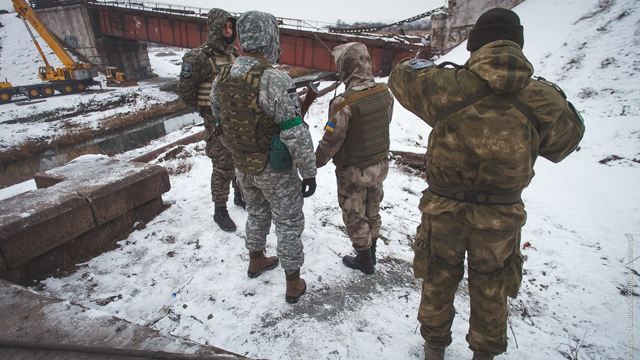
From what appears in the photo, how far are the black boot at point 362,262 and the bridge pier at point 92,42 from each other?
87.8 ft

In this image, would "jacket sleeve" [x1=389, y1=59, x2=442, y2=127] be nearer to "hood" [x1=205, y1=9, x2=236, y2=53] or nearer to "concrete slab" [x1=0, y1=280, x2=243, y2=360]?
"concrete slab" [x1=0, y1=280, x2=243, y2=360]

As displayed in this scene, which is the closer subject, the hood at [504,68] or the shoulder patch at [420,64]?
the hood at [504,68]

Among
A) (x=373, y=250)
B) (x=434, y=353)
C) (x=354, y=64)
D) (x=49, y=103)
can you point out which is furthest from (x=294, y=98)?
(x=49, y=103)

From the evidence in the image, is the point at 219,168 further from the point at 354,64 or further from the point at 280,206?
the point at 354,64

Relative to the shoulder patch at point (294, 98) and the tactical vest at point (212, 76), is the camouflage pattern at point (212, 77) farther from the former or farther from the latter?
the shoulder patch at point (294, 98)

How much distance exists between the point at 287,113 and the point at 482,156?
1.33 metres

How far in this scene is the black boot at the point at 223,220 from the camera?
3707 millimetres

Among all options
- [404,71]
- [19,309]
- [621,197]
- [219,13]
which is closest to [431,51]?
[621,197]

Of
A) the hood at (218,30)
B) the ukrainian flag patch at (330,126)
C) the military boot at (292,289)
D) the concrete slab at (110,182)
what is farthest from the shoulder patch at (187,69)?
the military boot at (292,289)

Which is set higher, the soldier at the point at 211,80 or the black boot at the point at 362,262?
the soldier at the point at 211,80

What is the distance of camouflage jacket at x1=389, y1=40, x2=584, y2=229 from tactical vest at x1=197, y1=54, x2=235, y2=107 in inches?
98.3

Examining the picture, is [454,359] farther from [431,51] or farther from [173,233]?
[431,51]

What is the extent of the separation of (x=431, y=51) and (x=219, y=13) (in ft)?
37.7

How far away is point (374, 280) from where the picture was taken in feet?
9.84
